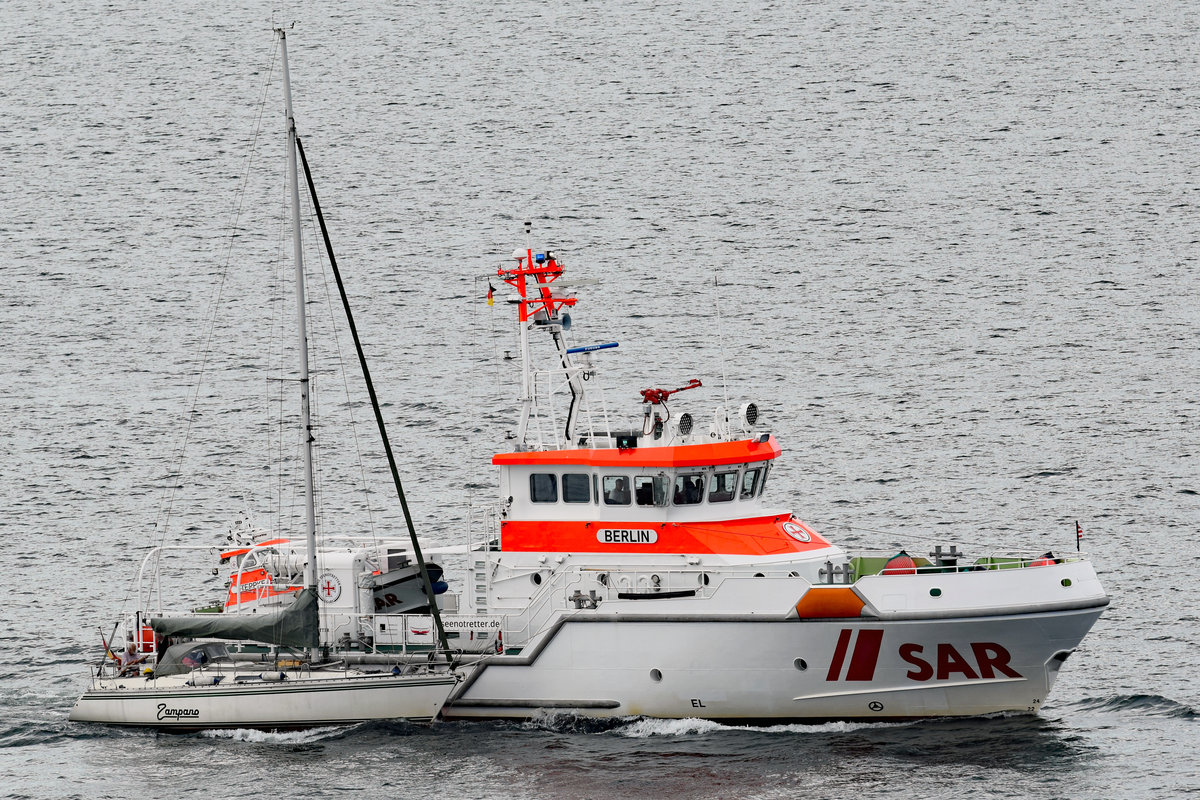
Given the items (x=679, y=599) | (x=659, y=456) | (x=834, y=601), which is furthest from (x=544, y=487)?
(x=834, y=601)

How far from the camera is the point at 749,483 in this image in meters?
30.3

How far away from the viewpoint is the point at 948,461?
2064 inches

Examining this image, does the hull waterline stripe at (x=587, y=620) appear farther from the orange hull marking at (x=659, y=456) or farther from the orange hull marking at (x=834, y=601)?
the orange hull marking at (x=659, y=456)

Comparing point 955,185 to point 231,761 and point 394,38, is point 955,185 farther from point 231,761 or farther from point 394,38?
point 231,761

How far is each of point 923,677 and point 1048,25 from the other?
295 ft

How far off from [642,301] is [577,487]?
39.7 m

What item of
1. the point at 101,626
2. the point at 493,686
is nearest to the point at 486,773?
the point at 493,686

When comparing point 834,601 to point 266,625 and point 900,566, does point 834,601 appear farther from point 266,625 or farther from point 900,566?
point 266,625

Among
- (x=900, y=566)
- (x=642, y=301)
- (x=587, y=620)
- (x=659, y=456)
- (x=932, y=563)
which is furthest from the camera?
(x=642, y=301)

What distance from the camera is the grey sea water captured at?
1141 inches

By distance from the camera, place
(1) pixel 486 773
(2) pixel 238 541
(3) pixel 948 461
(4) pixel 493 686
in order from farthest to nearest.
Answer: (3) pixel 948 461, (2) pixel 238 541, (4) pixel 493 686, (1) pixel 486 773

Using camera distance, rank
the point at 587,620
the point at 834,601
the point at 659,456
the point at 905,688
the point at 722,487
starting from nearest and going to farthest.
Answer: the point at 834,601, the point at 905,688, the point at 587,620, the point at 659,456, the point at 722,487

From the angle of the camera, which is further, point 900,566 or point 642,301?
point 642,301

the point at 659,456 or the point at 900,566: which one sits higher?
the point at 659,456
